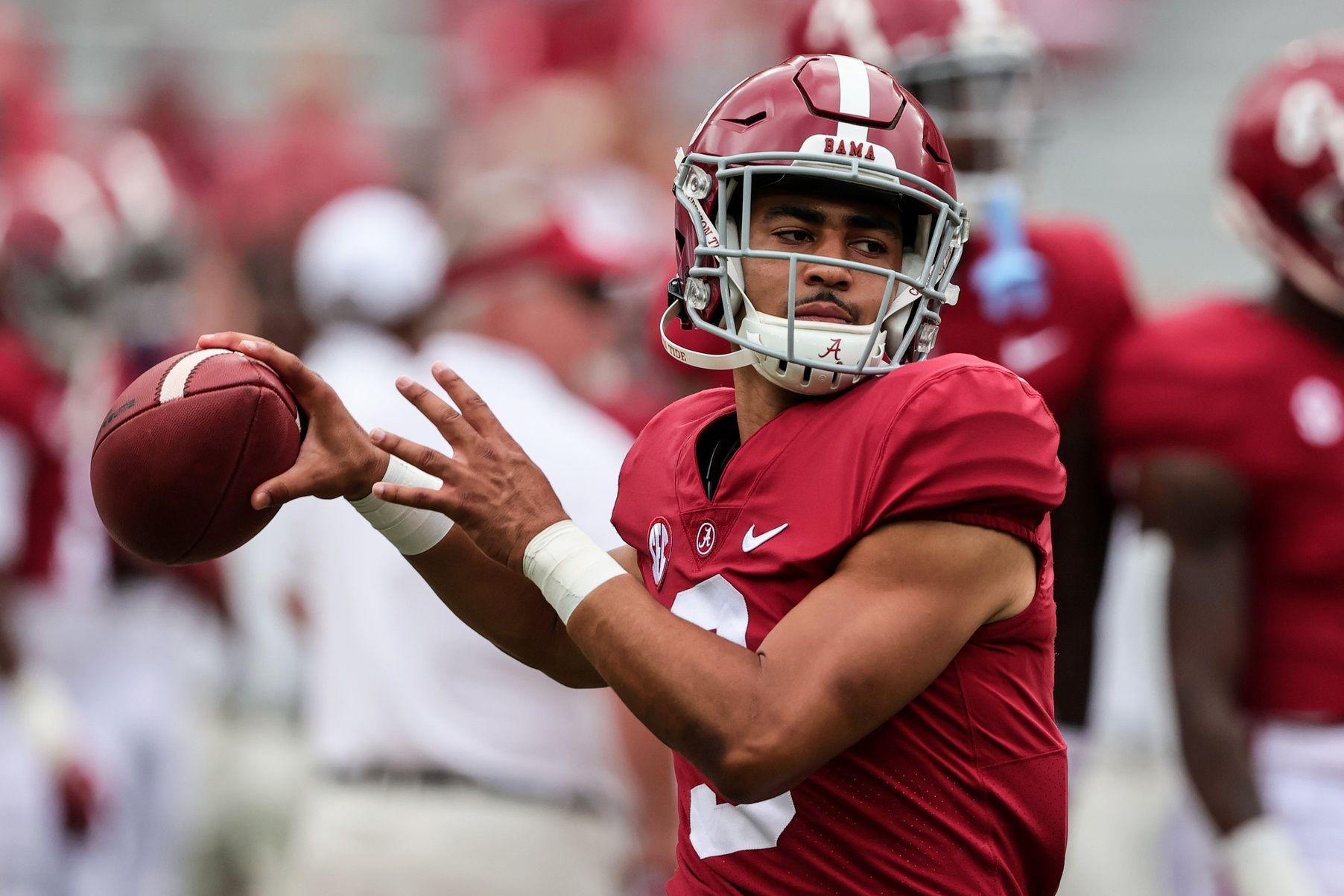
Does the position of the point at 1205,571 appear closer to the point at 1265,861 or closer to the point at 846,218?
the point at 1265,861

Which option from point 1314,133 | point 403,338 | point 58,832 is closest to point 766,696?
point 1314,133

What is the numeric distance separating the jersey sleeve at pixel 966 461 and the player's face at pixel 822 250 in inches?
6.7

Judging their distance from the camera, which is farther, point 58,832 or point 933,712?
point 58,832

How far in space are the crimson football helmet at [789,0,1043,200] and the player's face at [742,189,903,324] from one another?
4.80 ft

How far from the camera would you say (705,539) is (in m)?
2.29

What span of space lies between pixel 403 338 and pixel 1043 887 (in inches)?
Answer: 137

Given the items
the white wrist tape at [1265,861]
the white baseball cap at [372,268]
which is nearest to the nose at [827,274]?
the white wrist tape at [1265,861]

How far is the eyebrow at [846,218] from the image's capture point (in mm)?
2301

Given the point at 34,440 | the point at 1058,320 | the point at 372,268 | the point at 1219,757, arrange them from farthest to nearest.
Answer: the point at 34,440, the point at 372,268, the point at 1058,320, the point at 1219,757

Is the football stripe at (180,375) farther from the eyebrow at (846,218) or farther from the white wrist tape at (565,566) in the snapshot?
the eyebrow at (846,218)

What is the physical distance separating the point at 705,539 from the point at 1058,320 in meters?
1.73

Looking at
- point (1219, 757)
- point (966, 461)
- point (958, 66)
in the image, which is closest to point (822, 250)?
point (966, 461)

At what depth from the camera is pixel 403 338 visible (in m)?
5.47

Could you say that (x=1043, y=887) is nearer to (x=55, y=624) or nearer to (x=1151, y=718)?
(x=1151, y=718)
